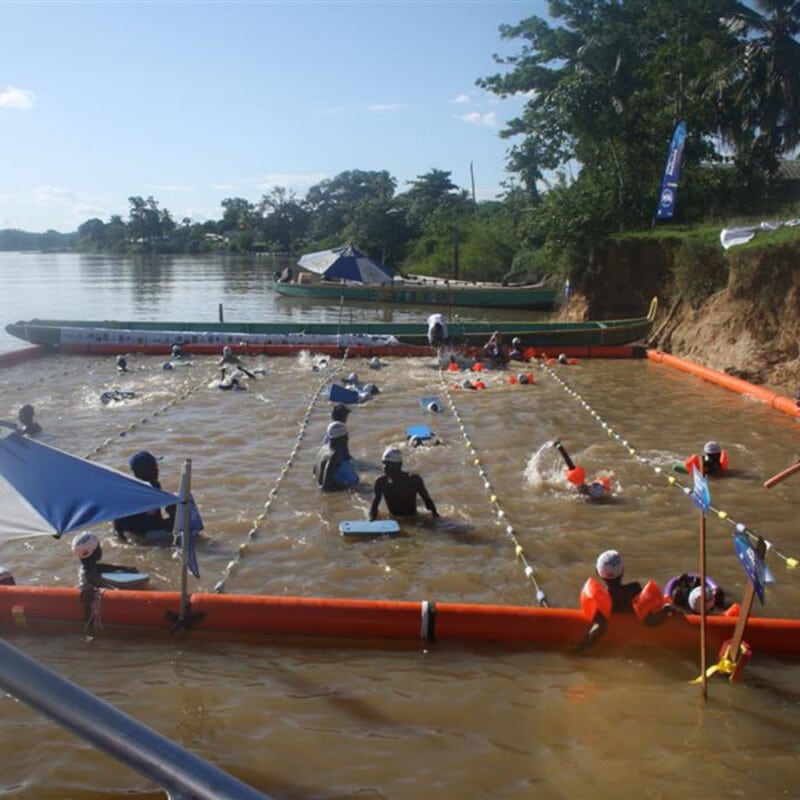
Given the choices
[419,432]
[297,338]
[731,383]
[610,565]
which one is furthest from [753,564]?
[297,338]

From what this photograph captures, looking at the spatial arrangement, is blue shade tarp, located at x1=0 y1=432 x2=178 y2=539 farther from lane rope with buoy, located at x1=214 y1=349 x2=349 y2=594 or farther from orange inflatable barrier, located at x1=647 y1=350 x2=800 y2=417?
orange inflatable barrier, located at x1=647 y1=350 x2=800 y2=417

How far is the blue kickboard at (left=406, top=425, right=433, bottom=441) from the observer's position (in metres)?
13.5

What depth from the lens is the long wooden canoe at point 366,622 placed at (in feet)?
22.1

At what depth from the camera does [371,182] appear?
102 meters

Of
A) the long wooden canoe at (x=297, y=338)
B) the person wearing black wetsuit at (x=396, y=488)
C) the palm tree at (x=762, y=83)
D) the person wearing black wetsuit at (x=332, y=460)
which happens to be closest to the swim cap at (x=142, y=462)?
the person wearing black wetsuit at (x=332, y=460)

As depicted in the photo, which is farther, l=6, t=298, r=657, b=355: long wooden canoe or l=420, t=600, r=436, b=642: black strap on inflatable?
l=6, t=298, r=657, b=355: long wooden canoe

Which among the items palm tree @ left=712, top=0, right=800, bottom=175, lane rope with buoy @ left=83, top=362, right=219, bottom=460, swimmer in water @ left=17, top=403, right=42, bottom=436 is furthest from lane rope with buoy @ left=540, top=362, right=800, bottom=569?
palm tree @ left=712, top=0, right=800, bottom=175

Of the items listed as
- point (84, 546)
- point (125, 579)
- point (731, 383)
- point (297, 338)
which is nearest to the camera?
point (84, 546)

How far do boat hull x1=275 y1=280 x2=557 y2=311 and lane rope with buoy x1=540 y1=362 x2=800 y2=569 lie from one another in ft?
65.2

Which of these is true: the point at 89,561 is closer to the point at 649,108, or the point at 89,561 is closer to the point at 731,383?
the point at 731,383

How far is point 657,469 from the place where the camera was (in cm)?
1202

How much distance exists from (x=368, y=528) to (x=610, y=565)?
3.29m

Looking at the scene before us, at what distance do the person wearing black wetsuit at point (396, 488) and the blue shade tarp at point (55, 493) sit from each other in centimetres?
352

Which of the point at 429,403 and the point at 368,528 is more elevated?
the point at 429,403
